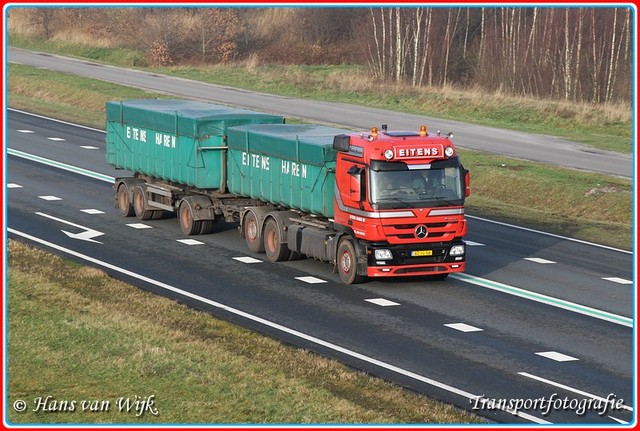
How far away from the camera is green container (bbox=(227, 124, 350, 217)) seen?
993 inches

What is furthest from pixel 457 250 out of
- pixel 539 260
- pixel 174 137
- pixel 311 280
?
pixel 174 137

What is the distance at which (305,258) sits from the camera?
27359 millimetres

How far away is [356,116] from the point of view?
56531 millimetres

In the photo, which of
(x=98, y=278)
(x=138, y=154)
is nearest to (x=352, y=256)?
(x=98, y=278)

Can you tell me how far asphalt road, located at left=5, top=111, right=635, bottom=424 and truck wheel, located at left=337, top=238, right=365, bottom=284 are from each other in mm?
220

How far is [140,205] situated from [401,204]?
9689mm

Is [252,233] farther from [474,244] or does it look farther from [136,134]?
[474,244]

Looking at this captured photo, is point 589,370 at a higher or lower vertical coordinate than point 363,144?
lower

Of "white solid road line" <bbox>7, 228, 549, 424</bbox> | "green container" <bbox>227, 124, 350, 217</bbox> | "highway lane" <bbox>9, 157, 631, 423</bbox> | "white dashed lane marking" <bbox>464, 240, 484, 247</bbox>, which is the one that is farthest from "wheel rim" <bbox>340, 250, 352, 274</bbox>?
"white dashed lane marking" <bbox>464, 240, 484, 247</bbox>

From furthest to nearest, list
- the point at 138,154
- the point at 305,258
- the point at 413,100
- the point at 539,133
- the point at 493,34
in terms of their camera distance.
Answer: the point at 493,34 → the point at 413,100 → the point at 539,133 → the point at 138,154 → the point at 305,258

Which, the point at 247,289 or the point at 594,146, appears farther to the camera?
the point at 594,146

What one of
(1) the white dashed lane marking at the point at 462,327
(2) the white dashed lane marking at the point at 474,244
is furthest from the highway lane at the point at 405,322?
(2) the white dashed lane marking at the point at 474,244

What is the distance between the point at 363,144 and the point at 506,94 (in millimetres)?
42316

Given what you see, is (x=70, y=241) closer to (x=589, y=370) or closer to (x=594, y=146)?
(x=589, y=370)
